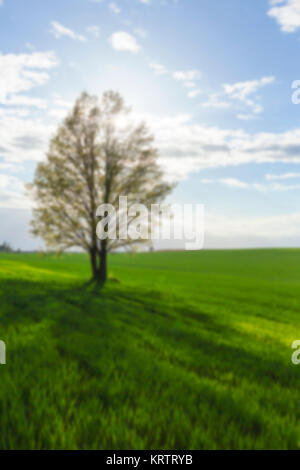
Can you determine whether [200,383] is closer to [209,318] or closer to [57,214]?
[209,318]

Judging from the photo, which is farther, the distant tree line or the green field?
the distant tree line

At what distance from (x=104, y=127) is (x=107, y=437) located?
21.5 metres

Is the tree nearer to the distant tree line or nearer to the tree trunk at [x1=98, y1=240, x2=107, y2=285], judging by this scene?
the tree trunk at [x1=98, y1=240, x2=107, y2=285]

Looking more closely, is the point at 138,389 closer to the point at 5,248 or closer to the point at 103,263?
the point at 103,263

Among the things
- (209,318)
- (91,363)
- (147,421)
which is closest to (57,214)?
(209,318)

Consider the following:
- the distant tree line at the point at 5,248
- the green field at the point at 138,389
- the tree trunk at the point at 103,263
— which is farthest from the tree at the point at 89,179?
the distant tree line at the point at 5,248

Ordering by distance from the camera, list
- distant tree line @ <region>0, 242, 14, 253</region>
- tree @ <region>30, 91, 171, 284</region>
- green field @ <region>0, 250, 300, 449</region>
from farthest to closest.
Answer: distant tree line @ <region>0, 242, 14, 253</region>, tree @ <region>30, 91, 171, 284</region>, green field @ <region>0, 250, 300, 449</region>

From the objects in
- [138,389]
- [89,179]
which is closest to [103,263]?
[89,179]

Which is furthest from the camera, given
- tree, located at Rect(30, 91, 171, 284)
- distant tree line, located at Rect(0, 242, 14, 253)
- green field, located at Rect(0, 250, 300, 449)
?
distant tree line, located at Rect(0, 242, 14, 253)

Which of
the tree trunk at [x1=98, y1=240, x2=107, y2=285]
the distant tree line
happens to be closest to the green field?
the tree trunk at [x1=98, y1=240, x2=107, y2=285]

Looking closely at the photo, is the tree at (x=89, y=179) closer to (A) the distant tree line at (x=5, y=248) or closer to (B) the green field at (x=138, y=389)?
(B) the green field at (x=138, y=389)

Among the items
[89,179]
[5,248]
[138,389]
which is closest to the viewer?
[138,389]

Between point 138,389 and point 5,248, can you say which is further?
point 5,248

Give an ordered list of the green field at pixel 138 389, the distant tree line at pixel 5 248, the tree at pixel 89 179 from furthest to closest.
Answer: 1. the distant tree line at pixel 5 248
2. the tree at pixel 89 179
3. the green field at pixel 138 389
